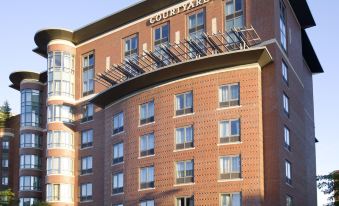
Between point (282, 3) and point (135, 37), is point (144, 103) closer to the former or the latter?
point (135, 37)

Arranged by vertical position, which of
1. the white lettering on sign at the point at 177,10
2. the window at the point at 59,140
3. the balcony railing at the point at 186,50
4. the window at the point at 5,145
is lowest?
the window at the point at 59,140

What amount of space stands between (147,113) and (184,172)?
7.98m

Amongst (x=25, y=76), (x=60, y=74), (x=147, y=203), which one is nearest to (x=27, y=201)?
(x=25, y=76)

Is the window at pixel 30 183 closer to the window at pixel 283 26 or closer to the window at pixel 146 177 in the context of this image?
the window at pixel 146 177

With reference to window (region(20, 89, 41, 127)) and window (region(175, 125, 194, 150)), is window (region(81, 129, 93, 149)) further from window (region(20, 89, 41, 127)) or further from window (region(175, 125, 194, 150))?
window (region(175, 125, 194, 150))

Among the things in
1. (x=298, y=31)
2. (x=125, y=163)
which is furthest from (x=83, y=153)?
(x=298, y=31)

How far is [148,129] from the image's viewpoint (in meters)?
58.5

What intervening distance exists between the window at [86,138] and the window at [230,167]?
23.7m

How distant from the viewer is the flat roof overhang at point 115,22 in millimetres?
64062

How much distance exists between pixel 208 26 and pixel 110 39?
16248 millimetres

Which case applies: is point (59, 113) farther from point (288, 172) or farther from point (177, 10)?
point (288, 172)

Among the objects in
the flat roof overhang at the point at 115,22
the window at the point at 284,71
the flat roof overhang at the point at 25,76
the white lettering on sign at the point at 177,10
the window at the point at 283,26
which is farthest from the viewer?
the flat roof overhang at the point at 25,76

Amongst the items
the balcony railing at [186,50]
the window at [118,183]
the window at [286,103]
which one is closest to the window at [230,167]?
the window at [286,103]

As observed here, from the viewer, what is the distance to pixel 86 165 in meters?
71.2
